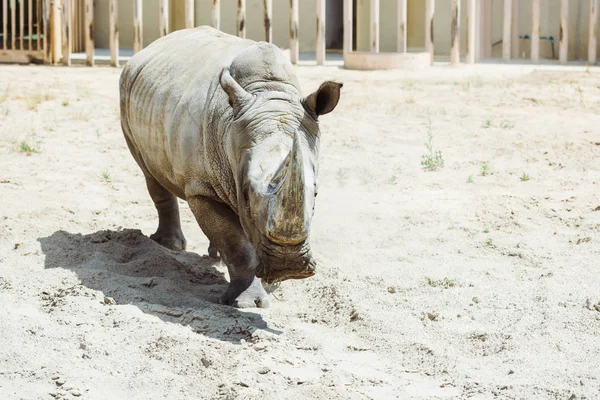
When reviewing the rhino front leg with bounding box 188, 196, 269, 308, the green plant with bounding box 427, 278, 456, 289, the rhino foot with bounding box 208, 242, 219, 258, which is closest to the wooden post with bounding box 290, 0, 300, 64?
the rhino foot with bounding box 208, 242, 219, 258

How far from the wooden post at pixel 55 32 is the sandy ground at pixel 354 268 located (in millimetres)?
2957

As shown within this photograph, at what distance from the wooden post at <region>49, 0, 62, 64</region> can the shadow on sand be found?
24.9ft

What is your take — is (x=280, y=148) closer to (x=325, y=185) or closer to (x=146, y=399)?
(x=146, y=399)

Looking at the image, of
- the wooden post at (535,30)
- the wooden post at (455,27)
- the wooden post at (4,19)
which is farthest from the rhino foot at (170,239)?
the wooden post at (535,30)

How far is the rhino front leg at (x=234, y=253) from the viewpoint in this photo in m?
6.03

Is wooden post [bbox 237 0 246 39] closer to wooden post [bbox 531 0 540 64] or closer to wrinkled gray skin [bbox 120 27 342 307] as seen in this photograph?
wooden post [bbox 531 0 540 64]

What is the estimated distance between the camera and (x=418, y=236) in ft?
24.6

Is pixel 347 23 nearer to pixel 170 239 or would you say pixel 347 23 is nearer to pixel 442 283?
pixel 170 239

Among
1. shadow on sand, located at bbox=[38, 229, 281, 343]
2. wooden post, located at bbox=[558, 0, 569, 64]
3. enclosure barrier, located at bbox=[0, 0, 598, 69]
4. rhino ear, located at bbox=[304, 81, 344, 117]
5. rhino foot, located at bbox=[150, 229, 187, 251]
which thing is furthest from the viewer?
wooden post, located at bbox=[558, 0, 569, 64]

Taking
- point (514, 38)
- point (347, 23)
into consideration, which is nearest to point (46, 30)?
point (347, 23)

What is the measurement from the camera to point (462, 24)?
1543 cm

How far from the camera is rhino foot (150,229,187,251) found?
7389 millimetres

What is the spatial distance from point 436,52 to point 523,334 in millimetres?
10940

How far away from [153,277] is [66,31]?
8671 millimetres
